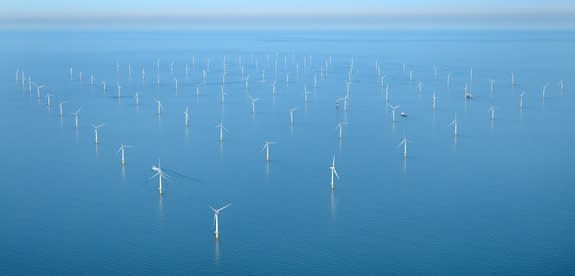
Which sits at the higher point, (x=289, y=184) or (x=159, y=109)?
(x=159, y=109)

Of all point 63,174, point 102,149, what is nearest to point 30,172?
point 63,174

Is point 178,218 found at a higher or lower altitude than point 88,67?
lower

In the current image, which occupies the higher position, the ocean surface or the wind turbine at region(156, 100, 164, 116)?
the wind turbine at region(156, 100, 164, 116)

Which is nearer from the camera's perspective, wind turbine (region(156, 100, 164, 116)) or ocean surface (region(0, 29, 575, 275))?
ocean surface (region(0, 29, 575, 275))

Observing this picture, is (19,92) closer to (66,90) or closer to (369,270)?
(66,90)

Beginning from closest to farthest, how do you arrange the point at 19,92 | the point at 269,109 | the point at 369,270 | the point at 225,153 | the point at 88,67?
the point at 369,270, the point at 225,153, the point at 269,109, the point at 19,92, the point at 88,67

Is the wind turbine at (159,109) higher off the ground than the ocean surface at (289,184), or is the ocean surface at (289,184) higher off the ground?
the wind turbine at (159,109)

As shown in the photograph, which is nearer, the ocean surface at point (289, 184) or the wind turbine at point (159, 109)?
the ocean surface at point (289, 184)

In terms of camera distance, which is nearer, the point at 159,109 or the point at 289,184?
the point at 289,184
